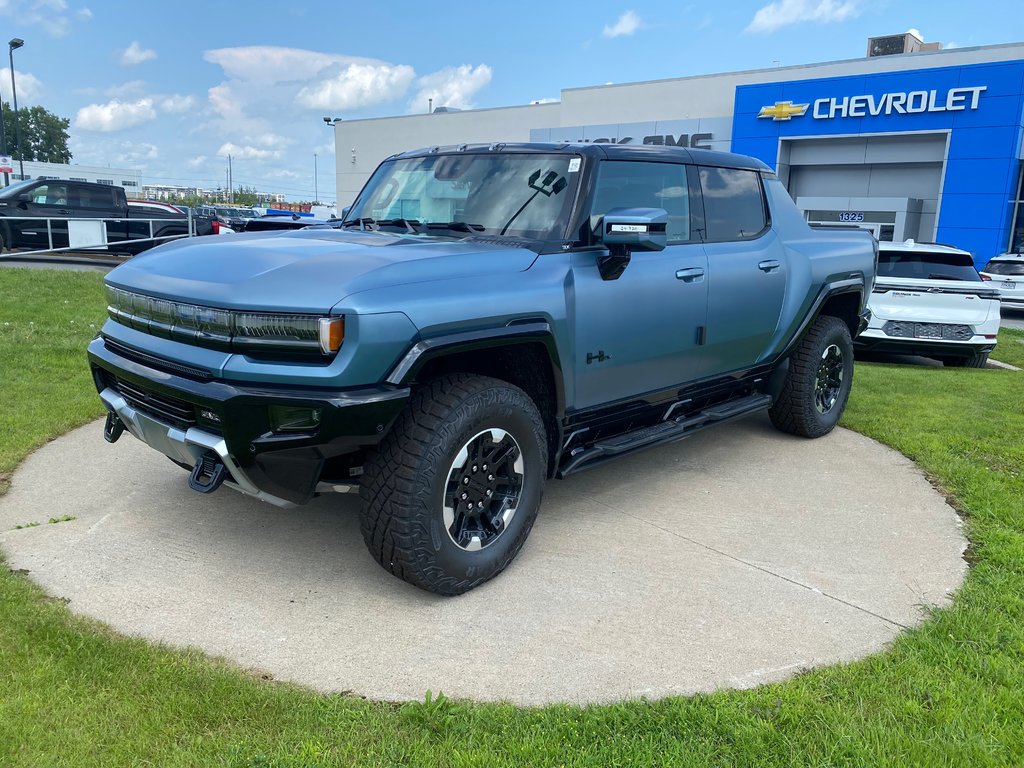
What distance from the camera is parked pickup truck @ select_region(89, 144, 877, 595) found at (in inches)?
119

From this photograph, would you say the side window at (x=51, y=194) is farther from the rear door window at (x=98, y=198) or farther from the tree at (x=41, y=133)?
the tree at (x=41, y=133)

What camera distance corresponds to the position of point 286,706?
2643 mm

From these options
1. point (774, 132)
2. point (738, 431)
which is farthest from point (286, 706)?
point (774, 132)

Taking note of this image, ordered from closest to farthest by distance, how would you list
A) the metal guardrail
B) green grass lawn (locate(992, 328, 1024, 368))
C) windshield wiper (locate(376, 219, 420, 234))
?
windshield wiper (locate(376, 219, 420, 234)), green grass lawn (locate(992, 328, 1024, 368)), the metal guardrail

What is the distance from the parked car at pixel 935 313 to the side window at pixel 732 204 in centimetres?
491

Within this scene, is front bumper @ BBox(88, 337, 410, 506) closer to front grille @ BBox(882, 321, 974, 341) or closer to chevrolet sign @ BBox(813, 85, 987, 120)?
front grille @ BBox(882, 321, 974, 341)

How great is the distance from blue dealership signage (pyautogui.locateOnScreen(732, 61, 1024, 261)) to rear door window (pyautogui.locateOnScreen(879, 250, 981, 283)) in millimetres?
15769

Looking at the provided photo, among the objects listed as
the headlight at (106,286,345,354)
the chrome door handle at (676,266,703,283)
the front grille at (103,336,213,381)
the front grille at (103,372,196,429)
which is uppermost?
the chrome door handle at (676,266,703,283)

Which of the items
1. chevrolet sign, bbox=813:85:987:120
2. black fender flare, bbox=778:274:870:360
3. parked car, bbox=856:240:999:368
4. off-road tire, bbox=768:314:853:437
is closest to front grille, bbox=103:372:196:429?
black fender flare, bbox=778:274:870:360

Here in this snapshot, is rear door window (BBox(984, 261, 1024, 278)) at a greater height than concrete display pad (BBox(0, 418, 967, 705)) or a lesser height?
greater

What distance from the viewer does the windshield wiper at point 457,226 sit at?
404 cm

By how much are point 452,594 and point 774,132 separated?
27228 mm

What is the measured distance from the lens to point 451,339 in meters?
3.21

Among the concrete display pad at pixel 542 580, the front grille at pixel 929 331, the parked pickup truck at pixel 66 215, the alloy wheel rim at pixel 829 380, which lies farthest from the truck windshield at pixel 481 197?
the parked pickup truck at pixel 66 215
